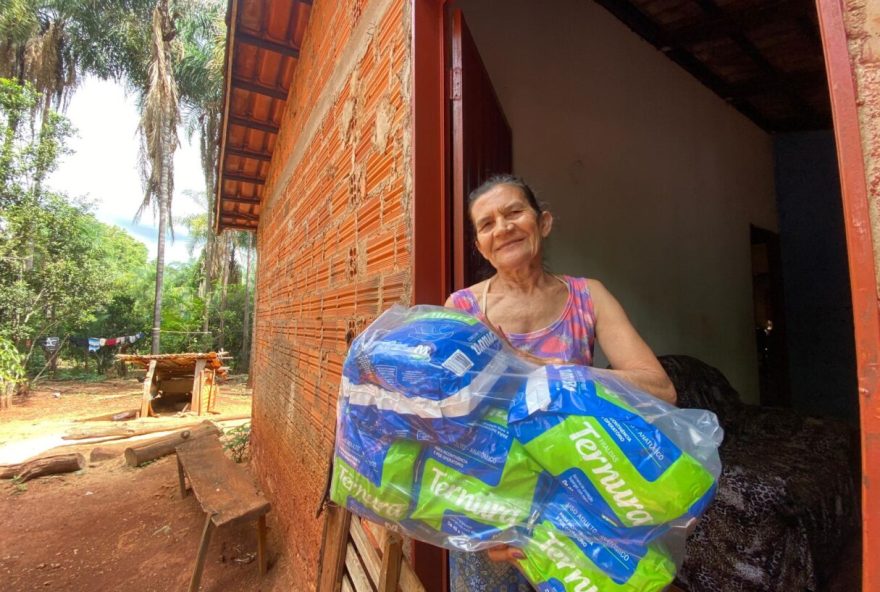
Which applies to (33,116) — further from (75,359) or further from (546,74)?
(546,74)

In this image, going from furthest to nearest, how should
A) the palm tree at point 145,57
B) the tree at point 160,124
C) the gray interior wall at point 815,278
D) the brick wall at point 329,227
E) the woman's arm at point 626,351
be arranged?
the palm tree at point 145,57 → the tree at point 160,124 → the gray interior wall at point 815,278 → the brick wall at point 329,227 → the woman's arm at point 626,351

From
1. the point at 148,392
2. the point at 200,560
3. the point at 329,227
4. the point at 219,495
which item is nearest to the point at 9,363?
the point at 148,392

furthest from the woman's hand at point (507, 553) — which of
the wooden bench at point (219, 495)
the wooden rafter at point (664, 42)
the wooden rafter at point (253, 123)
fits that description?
the wooden rafter at point (253, 123)

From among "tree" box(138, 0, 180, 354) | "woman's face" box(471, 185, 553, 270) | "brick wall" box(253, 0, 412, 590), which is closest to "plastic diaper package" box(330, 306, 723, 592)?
"woman's face" box(471, 185, 553, 270)

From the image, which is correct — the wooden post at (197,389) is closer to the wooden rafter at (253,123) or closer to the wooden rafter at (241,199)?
the wooden rafter at (241,199)

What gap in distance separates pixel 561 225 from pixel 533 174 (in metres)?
0.49

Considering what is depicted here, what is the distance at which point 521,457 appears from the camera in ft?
2.57

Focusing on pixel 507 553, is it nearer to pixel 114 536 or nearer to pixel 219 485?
pixel 219 485

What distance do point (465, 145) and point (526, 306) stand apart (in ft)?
2.85

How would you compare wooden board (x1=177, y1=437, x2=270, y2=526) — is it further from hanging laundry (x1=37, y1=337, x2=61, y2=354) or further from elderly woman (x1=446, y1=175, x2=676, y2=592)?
hanging laundry (x1=37, y1=337, x2=61, y2=354)

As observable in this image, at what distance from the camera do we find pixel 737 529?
223 centimetres

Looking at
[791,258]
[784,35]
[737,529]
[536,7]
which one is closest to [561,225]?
[536,7]

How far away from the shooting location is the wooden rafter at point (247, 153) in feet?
21.0

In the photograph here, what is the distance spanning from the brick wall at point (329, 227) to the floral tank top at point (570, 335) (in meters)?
0.65
